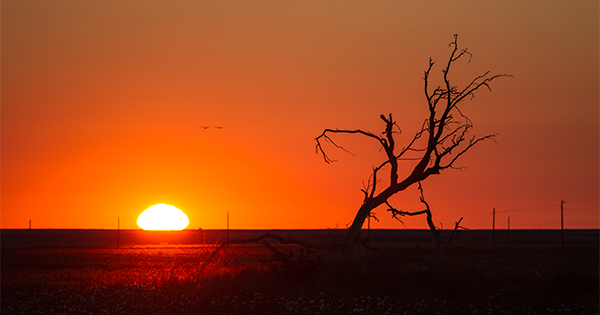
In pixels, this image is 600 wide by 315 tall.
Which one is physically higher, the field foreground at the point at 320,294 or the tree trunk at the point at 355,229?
the tree trunk at the point at 355,229

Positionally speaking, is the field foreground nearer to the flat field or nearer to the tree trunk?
the flat field

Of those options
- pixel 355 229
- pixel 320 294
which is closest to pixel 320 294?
pixel 320 294

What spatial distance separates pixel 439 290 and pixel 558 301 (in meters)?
3.50

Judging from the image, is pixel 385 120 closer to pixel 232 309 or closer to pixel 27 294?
pixel 232 309

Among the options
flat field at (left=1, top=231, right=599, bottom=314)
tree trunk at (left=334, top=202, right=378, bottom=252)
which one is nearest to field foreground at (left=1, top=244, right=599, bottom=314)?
flat field at (left=1, top=231, right=599, bottom=314)

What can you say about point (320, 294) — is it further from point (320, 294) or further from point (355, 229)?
point (355, 229)

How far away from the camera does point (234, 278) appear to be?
21.4 metres

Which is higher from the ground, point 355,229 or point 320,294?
point 355,229

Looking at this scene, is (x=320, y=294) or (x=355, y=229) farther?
(x=355, y=229)

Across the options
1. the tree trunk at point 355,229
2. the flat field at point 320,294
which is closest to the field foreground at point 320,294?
the flat field at point 320,294

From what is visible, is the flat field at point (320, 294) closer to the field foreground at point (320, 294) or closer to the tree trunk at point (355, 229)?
the field foreground at point (320, 294)

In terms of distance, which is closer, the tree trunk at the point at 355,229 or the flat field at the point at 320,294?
the flat field at the point at 320,294

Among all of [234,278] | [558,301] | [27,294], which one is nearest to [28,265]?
[27,294]

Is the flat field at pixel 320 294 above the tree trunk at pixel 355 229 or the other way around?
the other way around
